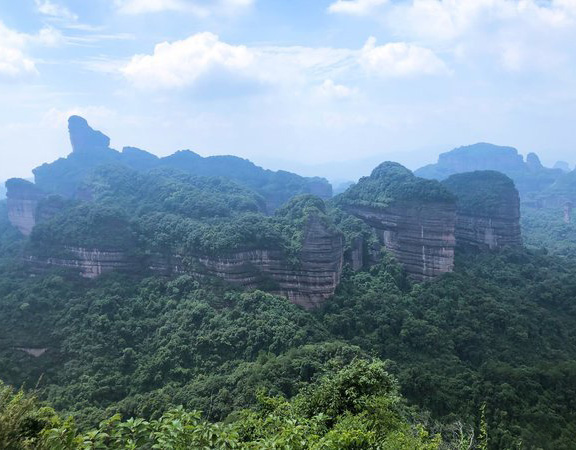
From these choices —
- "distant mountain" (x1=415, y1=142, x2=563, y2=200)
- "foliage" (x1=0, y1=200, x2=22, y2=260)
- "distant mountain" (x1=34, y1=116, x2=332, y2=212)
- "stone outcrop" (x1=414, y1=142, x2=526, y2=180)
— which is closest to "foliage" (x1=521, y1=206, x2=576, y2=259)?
"distant mountain" (x1=415, y1=142, x2=563, y2=200)

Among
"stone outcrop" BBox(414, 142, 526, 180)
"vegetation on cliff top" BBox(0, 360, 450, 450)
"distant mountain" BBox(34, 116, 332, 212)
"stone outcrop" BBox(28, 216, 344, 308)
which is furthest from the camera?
"stone outcrop" BBox(414, 142, 526, 180)

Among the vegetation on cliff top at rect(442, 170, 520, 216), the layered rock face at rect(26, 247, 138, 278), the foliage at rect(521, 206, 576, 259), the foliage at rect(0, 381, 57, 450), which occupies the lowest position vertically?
the foliage at rect(521, 206, 576, 259)

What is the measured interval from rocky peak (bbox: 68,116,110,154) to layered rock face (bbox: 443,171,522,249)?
251 feet

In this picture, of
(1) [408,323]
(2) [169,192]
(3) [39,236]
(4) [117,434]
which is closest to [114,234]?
(3) [39,236]

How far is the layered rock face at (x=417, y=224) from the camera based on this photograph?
44.7 meters

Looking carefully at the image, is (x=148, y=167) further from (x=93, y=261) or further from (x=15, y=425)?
(x=15, y=425)

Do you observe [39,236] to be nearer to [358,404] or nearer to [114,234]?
[114,234]

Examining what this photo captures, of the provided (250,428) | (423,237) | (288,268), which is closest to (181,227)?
(288,268)

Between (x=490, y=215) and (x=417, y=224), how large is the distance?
53.3ft

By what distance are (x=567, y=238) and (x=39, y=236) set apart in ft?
293

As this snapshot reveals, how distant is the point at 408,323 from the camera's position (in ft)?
117

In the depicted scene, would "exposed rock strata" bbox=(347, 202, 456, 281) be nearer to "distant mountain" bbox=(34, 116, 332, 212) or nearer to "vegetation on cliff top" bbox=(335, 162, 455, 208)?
"vegetation on cliff top" bbox=(335, 162, 455, 208)

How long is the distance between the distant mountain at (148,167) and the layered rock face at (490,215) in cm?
3704

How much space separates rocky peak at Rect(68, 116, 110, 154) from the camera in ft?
302
